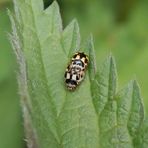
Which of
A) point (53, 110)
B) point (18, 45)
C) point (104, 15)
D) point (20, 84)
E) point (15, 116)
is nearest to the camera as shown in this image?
point (20, 84)

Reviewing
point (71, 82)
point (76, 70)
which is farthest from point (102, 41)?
point (71, 82)

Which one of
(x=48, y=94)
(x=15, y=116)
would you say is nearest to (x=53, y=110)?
(x=48, y=94)

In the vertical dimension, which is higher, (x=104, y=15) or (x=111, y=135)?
(x=104, y=15)

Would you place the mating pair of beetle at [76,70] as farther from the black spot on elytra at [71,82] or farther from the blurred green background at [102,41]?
the blurred green background at [102,41]

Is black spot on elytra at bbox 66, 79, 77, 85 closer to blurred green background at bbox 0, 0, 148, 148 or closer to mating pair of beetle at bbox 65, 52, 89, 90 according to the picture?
mating pair of beetle at bbox 65, 52, 89, 90

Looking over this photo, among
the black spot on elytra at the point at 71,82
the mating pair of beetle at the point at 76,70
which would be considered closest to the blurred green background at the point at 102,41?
the mating pair of beetle at the point at 76,70

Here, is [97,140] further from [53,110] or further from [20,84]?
[20,84]
